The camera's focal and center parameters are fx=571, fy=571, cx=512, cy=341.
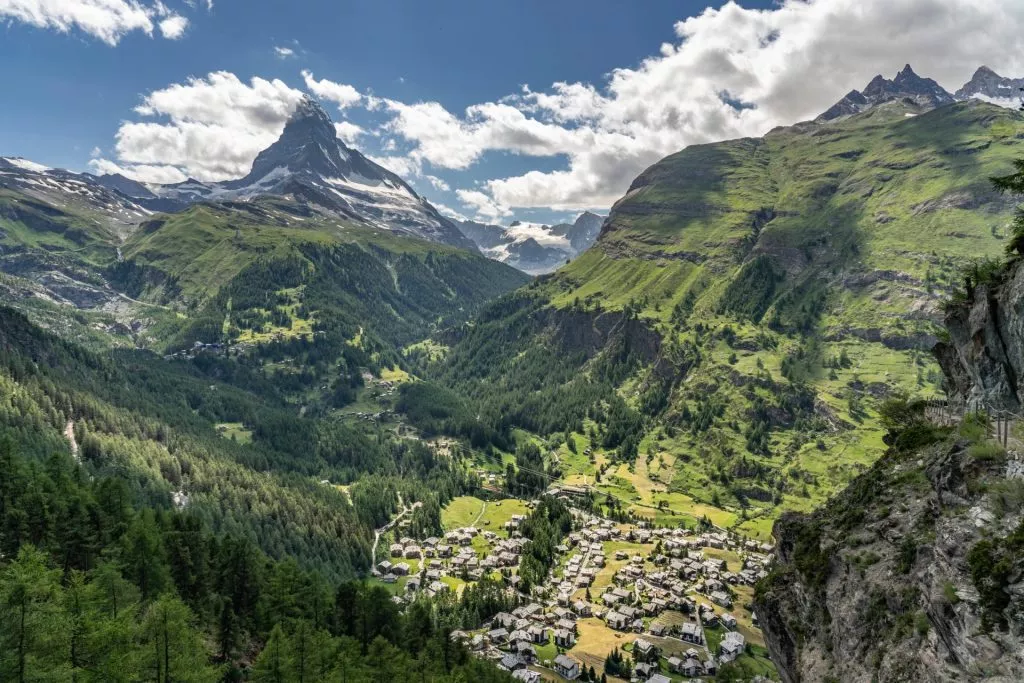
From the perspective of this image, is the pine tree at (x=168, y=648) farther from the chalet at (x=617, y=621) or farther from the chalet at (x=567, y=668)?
the chalet at (x=617, y=621)

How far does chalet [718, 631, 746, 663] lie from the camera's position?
4780 inches

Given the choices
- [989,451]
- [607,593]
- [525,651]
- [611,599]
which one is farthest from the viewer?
[607,593]

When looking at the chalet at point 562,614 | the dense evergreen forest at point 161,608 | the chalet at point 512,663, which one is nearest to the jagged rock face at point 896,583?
the dense evergreen forest at point 161,608

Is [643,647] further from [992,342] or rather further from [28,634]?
[28,634]

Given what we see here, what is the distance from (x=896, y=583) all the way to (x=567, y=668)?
276 feet

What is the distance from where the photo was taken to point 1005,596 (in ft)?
91.0

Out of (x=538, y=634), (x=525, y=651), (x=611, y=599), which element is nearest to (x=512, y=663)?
(x=525, y=651)

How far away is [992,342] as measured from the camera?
158ft

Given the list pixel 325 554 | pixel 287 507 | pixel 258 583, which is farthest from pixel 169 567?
pixel 287 507

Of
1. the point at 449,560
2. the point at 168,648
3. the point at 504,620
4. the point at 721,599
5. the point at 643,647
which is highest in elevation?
the point at 168,648

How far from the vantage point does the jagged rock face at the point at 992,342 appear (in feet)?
144

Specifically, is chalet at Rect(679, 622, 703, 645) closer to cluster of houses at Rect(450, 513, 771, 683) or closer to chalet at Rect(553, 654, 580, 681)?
cluster of houses at Rect(450, 513, 771, 683)

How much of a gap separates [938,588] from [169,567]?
78.1 meters

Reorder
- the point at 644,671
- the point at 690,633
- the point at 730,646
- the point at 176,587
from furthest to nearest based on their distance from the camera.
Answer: the point at 690,633 → the point at 730,646 → the point at 644,671 → the point at 176,587
